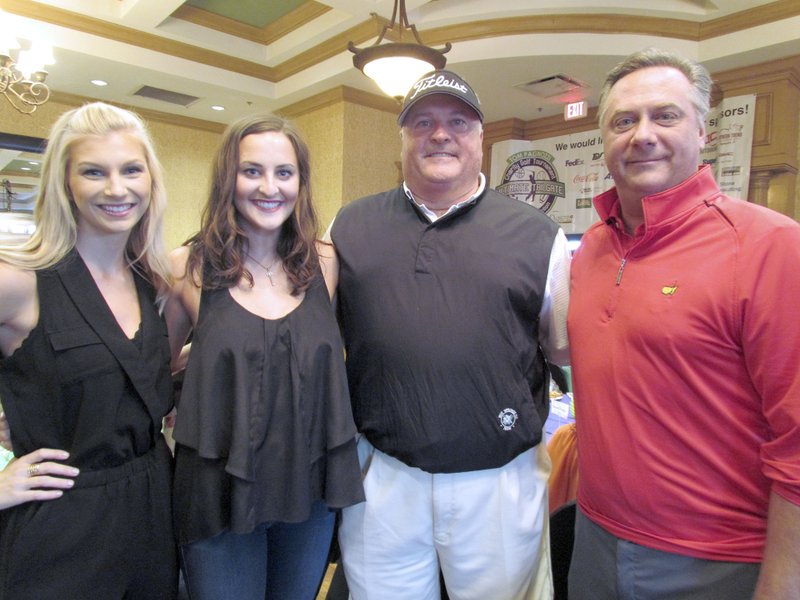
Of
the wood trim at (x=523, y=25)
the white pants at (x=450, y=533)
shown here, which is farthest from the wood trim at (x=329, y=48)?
the white pants at (x=450, y=533)

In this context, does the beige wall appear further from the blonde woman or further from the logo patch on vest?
the logo patch on vest

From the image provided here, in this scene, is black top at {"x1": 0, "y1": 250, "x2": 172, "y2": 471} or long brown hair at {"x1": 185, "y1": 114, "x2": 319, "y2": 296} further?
long brown hair at {"x1": 185, "y1": 114, "x2": 319, "y2": 296}

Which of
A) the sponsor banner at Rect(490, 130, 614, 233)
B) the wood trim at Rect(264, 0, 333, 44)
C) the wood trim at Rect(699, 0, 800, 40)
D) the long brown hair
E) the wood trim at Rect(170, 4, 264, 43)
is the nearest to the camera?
the long brown hair

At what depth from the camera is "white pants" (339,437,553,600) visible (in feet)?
4.25

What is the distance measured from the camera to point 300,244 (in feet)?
4.49

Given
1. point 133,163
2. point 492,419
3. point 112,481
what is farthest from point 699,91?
point 112,481

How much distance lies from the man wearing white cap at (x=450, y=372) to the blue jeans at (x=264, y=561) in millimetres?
88

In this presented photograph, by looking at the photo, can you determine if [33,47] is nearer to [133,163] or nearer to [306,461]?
[133,163]

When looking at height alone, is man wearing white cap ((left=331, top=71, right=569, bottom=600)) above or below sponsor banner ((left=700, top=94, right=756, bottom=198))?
below

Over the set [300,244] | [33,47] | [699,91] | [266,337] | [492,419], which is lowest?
[492,419]

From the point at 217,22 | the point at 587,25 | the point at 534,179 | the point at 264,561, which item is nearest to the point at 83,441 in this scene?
the point at 264,561

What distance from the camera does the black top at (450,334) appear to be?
4.14ft

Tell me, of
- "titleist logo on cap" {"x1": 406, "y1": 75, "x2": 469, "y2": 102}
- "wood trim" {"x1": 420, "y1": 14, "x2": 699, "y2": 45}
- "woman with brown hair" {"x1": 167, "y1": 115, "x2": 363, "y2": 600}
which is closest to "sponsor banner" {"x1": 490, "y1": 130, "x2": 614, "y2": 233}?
"wood trim" {"x1": 420, "y1": 14, "x2": 699, "y2": 45}

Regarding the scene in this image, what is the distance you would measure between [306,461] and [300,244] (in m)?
0.51
